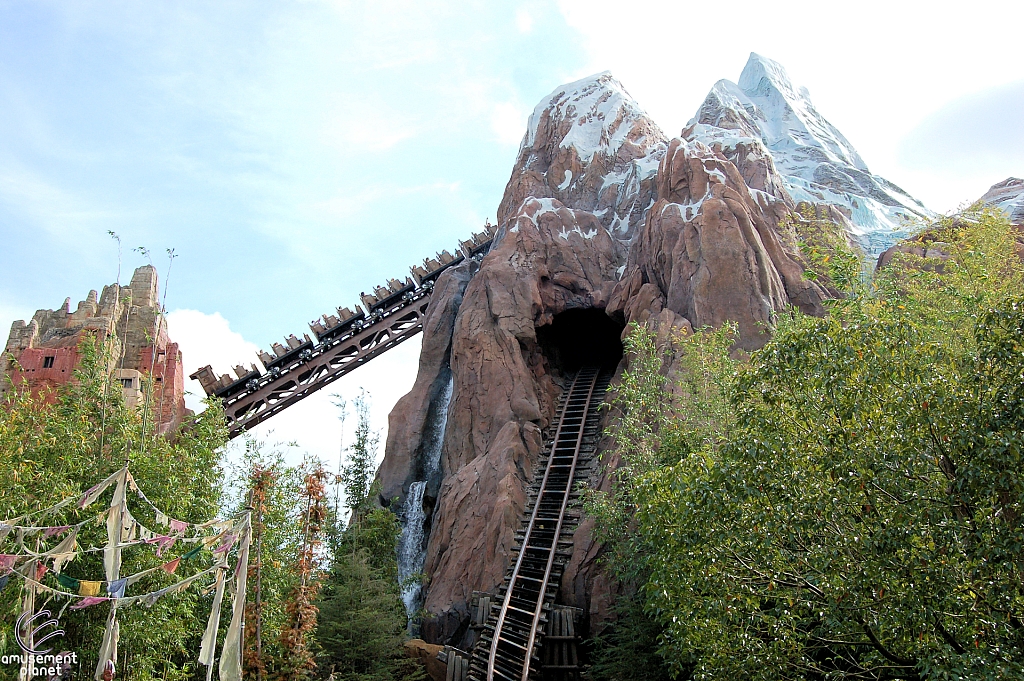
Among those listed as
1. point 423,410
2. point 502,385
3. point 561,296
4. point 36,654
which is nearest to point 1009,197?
point 561,296

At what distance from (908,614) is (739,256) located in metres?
13.9

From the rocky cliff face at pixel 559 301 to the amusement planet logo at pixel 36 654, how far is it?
8.60 m

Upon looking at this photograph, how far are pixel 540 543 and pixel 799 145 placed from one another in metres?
25.9

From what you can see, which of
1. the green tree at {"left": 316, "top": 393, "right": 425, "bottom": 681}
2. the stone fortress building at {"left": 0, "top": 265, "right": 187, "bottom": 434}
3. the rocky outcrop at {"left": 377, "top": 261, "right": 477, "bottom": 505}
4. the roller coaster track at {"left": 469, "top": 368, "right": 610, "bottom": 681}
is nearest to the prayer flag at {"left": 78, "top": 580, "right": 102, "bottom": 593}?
the green tree at {"left": 316, "top": 393, "right": 425, "bottom": 681}

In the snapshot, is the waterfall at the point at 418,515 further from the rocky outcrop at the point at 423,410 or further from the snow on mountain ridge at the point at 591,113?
the snow on mountain ridge at the point at 591,113

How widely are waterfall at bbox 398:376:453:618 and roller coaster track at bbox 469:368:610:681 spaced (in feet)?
12.0

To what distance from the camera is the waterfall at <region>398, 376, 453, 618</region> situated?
2067 cm

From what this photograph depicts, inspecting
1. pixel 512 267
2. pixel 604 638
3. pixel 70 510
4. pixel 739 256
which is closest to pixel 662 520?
pixel 604 638

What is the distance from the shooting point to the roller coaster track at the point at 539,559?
15.4 meters

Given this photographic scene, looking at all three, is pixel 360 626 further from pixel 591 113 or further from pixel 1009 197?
pixel 1009 197

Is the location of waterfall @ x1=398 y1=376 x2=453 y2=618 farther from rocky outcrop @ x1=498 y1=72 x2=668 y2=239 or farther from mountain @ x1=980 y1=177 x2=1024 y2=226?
mountain @ x1=980 y1=177 x2=1024 y2=226

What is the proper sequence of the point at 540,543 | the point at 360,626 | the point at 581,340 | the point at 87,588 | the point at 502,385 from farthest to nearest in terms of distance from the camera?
1. the point at 581,340
2. the point at 502,385
3. the point at 540,543
4. the point at 360,626
5. the point at 87,588

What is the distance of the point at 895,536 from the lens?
752 centimetres

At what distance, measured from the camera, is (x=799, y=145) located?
36594 millimetres
